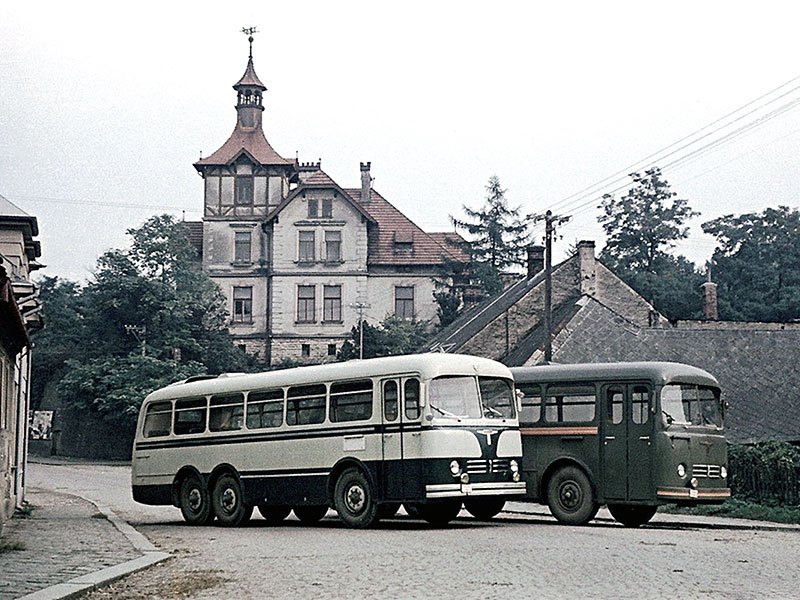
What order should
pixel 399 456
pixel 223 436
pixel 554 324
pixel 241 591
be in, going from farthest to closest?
pixel 554 324, pixel 223 436, pixel 399 456, pixel 241 591

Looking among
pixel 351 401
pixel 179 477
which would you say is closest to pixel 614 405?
pixel 351 401

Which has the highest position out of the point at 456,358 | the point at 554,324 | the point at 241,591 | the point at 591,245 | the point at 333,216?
the point at 333,216

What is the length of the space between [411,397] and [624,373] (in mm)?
3932

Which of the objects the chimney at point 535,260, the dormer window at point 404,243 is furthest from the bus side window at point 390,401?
the dormer window at point 404,243

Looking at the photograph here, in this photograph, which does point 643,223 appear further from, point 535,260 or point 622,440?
point 622,440

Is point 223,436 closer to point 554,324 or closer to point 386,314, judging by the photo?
point 554,324

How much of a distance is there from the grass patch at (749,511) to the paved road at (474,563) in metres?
2.18

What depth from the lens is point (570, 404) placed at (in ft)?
76.3

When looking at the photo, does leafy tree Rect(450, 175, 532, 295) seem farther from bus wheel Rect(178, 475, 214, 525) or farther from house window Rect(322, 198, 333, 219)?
bus wheel Rect(178, 475, 214, 525)

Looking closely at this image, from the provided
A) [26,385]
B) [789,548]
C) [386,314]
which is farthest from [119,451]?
[789,548]

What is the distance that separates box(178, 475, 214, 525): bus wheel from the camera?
977 inches

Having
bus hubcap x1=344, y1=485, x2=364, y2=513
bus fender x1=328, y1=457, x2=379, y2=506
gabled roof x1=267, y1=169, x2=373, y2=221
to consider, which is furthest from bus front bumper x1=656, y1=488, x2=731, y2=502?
gabled roof x1=267, y1=169, x2=373, y2=221

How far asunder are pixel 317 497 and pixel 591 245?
121 ft

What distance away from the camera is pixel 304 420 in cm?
2294
